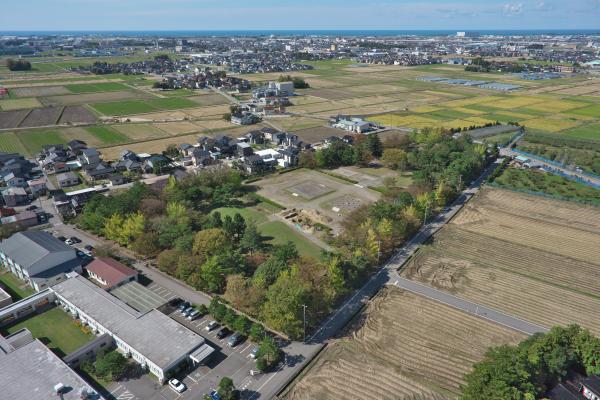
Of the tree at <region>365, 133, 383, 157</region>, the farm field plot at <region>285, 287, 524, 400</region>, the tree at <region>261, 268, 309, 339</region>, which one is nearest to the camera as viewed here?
the farm field plot at <region>285, 287, 524, 400</region>

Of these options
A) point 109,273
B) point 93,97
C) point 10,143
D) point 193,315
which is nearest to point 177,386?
point 193,315

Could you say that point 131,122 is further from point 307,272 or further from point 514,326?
point 514,326

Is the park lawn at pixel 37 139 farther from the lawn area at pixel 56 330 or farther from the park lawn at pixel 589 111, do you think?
the park lawn at pixel 589 111

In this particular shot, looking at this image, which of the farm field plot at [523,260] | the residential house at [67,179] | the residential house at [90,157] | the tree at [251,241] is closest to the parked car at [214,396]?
the tree at [251,241]

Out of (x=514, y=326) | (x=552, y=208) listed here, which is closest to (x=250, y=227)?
(x=514, y=326)

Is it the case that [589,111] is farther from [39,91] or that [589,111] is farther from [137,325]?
[39,91]

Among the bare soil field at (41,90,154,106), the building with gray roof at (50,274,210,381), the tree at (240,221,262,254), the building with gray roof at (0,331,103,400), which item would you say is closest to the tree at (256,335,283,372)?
the building with gray roof at (50,274,210,381)

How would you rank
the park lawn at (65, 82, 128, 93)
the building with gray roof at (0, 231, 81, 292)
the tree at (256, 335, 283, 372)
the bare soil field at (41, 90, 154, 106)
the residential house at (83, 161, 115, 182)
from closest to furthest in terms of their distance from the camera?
1. the tree at (256, 335, 283, 372)
2. the building with gray roof at (0, 231, 81, 292)
3. the residential house at (83, 161, 115, 182)
4. the bare soil field at (41, 90, 154, 106)
5. the park lawn at (65, 82, 128, 93)

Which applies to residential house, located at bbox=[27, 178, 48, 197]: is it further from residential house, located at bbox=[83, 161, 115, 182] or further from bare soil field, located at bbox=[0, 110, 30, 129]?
bare soil field, located at bbox=[0, 110, 30, 129]
